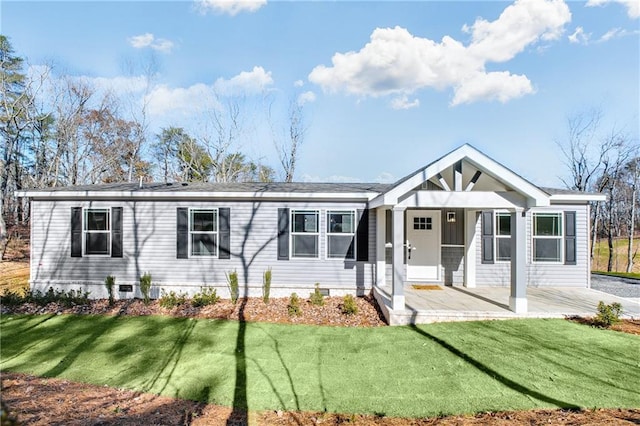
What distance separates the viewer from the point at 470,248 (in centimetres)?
899

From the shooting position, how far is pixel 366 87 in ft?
64.1

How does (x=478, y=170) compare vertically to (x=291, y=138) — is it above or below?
below

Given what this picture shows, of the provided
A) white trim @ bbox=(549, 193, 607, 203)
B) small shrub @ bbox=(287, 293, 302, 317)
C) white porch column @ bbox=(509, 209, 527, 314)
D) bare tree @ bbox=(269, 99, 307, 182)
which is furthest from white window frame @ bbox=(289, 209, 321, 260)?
bare tree @ bbox=(269, 99, 307, 182)

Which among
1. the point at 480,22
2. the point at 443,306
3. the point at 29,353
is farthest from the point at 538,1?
the point at 29,353

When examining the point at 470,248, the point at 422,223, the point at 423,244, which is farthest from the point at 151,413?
the point at 470,248

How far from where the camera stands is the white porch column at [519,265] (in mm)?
6602

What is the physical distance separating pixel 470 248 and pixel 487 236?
651 millimetres

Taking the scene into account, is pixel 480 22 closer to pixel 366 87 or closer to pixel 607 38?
pixel 607 38

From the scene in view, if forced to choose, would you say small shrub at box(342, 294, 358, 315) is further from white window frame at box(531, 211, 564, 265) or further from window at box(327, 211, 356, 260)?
white window frame at box(531, 211, 564, 265)

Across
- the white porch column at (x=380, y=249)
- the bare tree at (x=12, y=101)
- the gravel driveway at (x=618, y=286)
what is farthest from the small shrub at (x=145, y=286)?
the bare tree at (x=12, y=101)

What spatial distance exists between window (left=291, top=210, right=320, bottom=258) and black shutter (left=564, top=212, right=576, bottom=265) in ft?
22.7

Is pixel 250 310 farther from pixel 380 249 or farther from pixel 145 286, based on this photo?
pixel 380 249

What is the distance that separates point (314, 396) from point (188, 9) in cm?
1463

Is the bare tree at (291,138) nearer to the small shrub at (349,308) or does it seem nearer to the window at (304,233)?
the window at (304,233)
